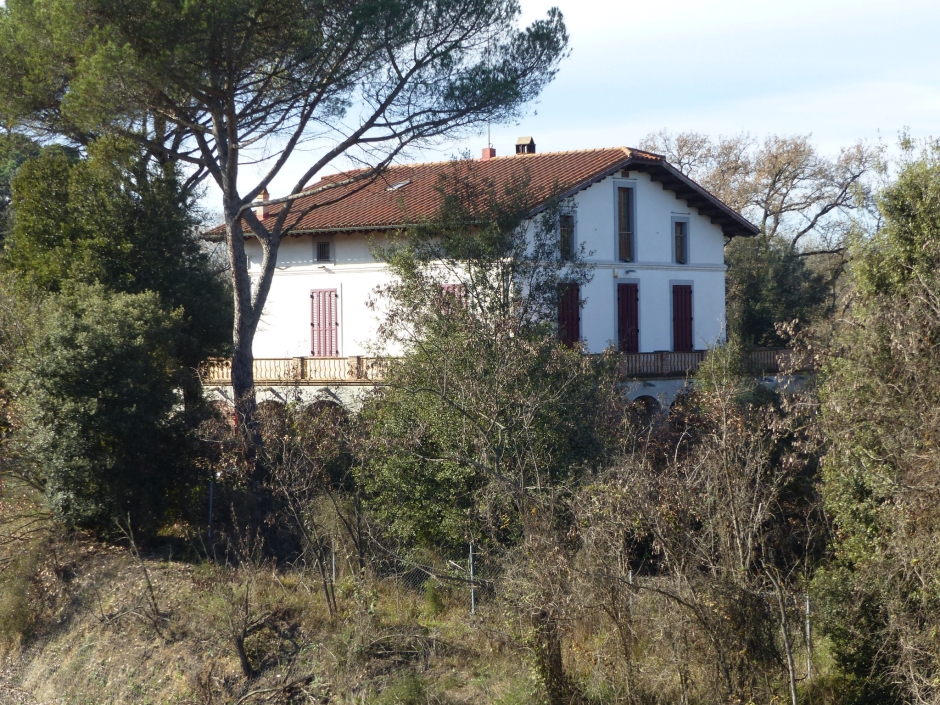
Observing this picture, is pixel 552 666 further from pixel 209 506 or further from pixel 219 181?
pixel 219 181

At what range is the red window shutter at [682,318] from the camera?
2816 centimetres

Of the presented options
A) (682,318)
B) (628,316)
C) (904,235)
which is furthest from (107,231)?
(682,318)

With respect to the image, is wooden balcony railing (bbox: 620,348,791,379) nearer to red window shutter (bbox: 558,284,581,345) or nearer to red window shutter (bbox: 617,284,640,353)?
red window shutter (bbox: 617,284,640,353)

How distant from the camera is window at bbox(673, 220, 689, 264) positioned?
28516 mm

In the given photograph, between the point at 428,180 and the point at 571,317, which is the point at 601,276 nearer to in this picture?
the point at 571,317

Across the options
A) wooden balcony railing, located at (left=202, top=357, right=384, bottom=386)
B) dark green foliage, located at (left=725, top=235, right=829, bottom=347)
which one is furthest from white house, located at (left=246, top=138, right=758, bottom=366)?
dark green foliage, located at (left=725, top=235, right=829, bottom=347)

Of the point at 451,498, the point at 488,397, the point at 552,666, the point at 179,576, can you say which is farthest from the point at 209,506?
the point at 552,666

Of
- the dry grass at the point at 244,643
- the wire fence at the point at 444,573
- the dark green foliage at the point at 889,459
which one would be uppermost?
the dark green foliage at the point at 889,459

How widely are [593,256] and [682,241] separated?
4.08 meters

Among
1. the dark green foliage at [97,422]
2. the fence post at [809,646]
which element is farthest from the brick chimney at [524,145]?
the fence post at [809,646]

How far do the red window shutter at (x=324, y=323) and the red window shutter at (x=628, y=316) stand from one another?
753cm

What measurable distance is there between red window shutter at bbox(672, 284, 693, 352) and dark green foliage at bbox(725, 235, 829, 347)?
11.1 feet

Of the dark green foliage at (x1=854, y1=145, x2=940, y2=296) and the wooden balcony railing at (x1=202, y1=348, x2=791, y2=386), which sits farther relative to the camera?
the wooden balcony railing at (x1=202, y1=348, x2=791, y2=386)

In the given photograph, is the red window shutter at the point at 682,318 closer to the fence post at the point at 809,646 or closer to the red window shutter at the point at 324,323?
the red window shutter at the point at 324,323
